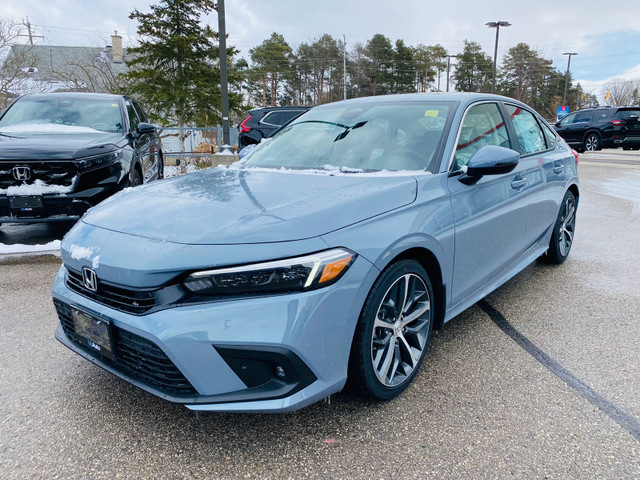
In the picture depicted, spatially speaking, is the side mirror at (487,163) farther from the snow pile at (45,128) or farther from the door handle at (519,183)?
the snow pile at (45,128)

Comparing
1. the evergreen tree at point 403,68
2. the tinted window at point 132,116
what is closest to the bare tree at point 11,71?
the tinted window at point 132,116

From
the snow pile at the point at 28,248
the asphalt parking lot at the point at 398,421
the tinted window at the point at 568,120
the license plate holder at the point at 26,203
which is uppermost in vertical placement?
the tinted window at the point at 568,120

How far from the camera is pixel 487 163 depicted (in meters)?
2.66

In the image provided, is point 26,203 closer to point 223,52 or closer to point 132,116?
point 132,116

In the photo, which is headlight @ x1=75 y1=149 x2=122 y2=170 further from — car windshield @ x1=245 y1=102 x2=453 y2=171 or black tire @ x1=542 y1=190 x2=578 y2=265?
black tire @ x1=542 y1=190 x2=578 y2=265

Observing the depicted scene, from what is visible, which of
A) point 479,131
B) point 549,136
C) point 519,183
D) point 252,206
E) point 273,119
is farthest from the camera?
point 273,119

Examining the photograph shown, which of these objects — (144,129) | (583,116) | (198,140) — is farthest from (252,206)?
(583,116)

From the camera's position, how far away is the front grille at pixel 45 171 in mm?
4773

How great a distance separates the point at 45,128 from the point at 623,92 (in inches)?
3593

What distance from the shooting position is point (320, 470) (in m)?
1.87

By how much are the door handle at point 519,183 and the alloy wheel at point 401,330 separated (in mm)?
1288

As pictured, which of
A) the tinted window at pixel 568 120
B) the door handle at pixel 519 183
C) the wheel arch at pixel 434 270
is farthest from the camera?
the tinted window at pixel 568 120

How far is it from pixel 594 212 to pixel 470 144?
5.38m

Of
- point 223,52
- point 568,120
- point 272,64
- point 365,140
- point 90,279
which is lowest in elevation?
point 90,279
